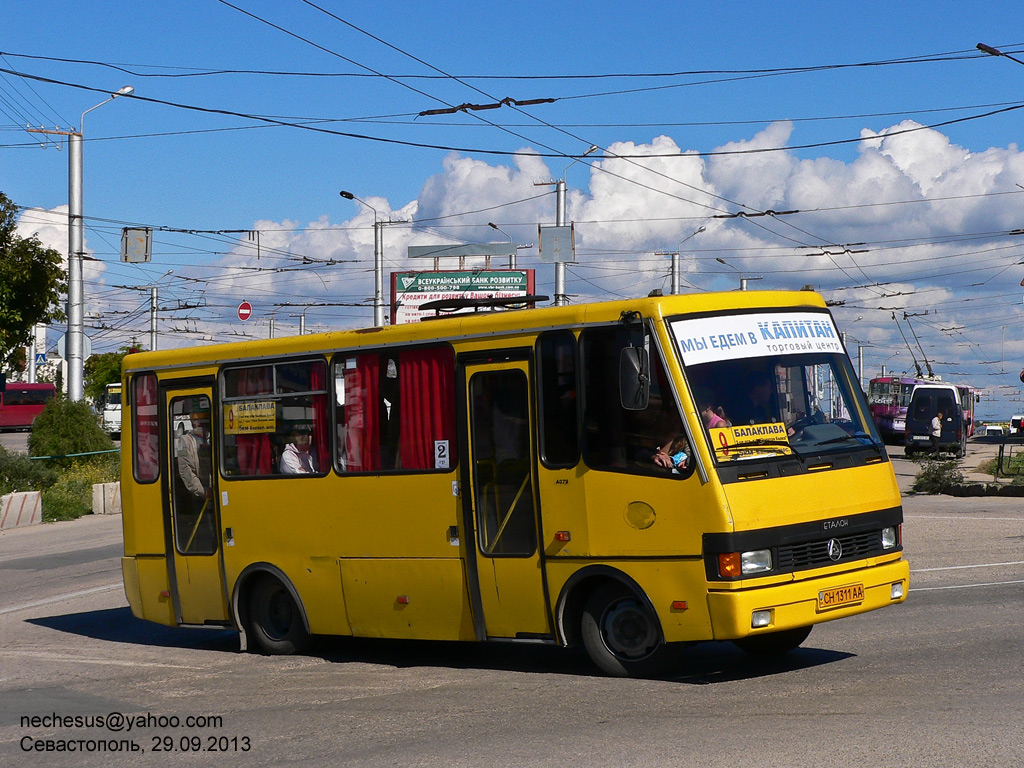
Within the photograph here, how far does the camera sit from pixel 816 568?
8.12 m

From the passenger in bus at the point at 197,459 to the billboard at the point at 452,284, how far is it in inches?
1917

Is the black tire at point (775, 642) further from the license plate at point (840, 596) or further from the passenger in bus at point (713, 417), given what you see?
the passenger in bus at point (713, 417)

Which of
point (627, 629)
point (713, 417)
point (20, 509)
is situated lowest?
point (627, 629)

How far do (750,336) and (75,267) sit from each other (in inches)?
1036

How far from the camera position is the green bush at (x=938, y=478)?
24938 millimetres

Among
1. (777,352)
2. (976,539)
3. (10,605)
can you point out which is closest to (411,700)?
(777,352)

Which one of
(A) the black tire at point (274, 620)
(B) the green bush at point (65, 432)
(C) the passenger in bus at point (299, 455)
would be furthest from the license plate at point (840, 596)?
(B) the green bush at point (65, 432)

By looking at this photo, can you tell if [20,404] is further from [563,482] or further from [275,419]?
[563,482]

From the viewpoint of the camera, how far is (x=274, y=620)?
11008 mm

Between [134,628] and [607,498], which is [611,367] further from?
[134,628]

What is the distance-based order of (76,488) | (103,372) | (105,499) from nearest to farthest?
(105,499) < (76,488) < (103,372)

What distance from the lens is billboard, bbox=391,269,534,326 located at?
6056cm

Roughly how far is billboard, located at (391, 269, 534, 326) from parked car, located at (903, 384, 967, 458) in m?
19.1

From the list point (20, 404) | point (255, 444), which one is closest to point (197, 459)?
point (255, 444)
